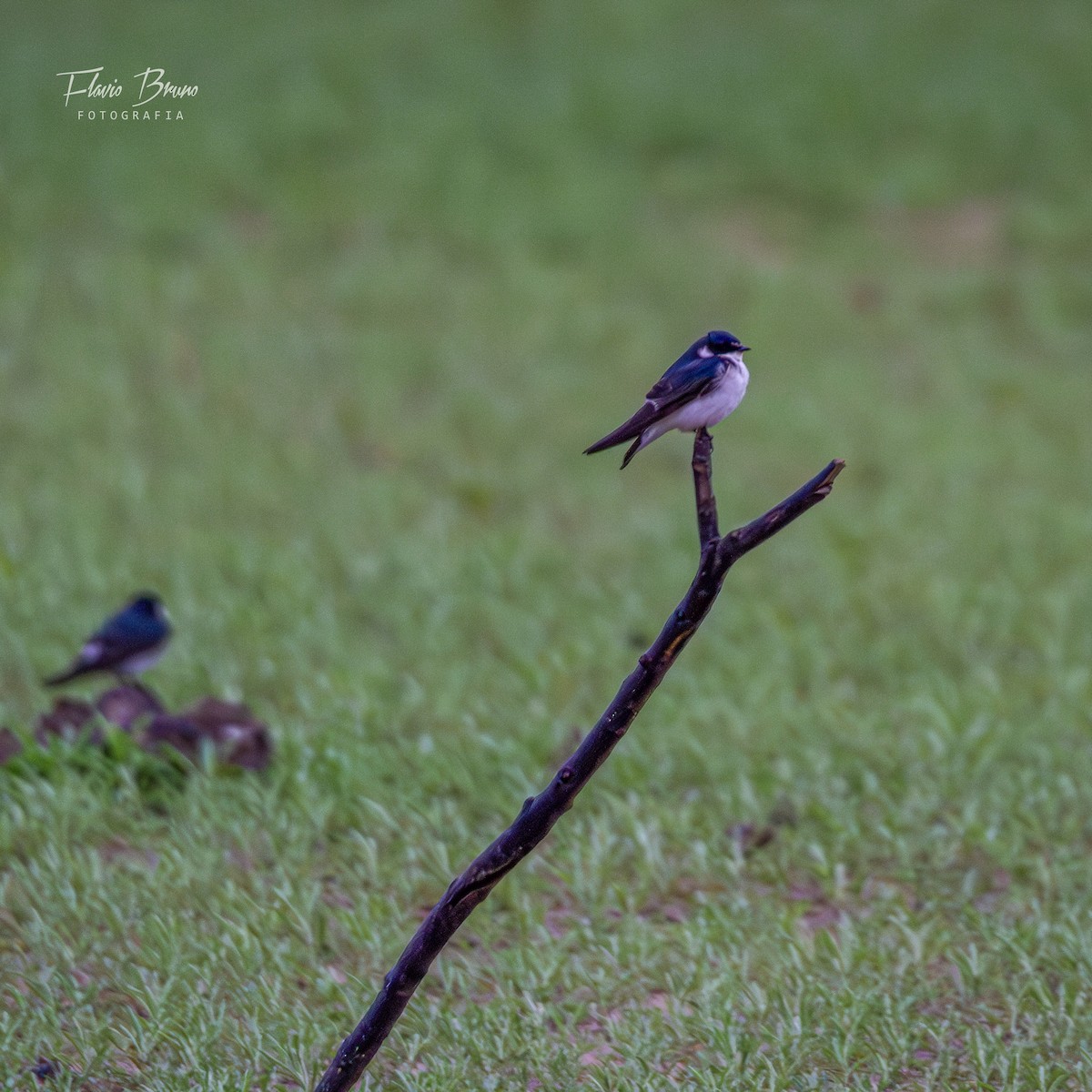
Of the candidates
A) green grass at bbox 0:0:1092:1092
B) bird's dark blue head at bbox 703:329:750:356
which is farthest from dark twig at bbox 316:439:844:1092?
green grass at bbox 0:0:1092:1092

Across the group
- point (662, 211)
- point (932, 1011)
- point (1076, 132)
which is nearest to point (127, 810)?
point (932, 1011)

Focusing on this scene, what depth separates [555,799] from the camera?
3.01 m

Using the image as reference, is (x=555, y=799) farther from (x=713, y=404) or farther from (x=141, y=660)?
(x=141, y=660)

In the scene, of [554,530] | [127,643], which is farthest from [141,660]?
[554,530]

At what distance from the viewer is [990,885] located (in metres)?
4.61

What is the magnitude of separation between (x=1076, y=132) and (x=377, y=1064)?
12.0 metres

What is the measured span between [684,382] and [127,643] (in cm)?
302

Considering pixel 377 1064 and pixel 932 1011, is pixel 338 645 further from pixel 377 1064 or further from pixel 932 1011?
pixel 932 1011

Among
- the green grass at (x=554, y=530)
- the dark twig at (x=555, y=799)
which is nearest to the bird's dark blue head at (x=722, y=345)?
the dark twig at (x=555, y=799)

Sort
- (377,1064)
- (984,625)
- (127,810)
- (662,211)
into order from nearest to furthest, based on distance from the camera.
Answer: (377,1064)
(127,810)
(984,625)
(662,211)

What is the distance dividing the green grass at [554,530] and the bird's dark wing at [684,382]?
167 cm

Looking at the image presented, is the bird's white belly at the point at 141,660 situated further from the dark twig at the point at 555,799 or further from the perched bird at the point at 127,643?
the dark twig at the point at 555,799

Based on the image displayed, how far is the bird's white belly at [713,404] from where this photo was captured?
310 centimetres

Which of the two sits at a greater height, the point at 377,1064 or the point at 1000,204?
the point at 1000,204
